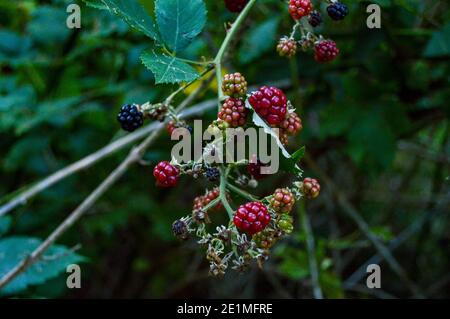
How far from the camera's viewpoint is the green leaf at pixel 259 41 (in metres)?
1.92

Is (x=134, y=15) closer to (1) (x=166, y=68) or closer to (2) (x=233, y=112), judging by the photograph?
(1) (x=166, y=68)

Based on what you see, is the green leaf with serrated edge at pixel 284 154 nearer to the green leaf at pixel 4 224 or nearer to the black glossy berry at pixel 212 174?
the black glossy berry at pixel 212 174

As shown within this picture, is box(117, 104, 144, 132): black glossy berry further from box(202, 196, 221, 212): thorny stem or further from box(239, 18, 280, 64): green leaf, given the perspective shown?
box(239, 18, 280, 64): green leaf

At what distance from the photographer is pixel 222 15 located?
1.96m

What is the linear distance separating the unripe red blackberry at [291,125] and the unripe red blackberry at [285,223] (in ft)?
0.48

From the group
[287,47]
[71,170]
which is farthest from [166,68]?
[71,170]

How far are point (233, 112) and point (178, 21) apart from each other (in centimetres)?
28

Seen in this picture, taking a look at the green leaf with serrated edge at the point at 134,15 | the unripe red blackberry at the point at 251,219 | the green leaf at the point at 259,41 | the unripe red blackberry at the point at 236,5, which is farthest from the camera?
the green leaf at the point at 259,41

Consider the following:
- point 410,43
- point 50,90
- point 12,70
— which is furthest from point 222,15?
point 12,70

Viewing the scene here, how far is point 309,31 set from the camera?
109 centimetres

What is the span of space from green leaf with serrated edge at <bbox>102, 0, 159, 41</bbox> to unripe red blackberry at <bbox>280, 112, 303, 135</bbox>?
0.98 ft

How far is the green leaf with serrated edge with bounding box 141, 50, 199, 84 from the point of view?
37.3 inches

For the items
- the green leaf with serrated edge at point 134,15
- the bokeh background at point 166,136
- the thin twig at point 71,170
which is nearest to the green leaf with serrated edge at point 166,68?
the green leaf with serrated edge at point 134,15

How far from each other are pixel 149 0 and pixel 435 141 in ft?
6.79
